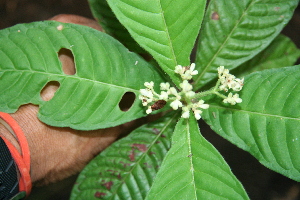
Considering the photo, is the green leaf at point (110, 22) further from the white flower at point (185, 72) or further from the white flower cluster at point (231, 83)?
the white flower cluster at point (231, 83)

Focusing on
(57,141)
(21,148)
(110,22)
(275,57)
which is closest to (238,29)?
(275,57)

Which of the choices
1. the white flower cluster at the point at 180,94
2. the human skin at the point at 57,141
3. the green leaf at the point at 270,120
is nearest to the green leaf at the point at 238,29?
the green leaf at the point at 270,120

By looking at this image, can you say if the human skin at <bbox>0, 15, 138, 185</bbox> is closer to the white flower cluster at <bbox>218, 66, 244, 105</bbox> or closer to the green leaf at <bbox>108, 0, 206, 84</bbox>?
the green leaf at <bbox>108, 0, 206, 84</bbox>

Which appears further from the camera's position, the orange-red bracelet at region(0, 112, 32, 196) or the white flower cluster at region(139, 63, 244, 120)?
the orange-red bracelet at region(0, 112, 32, 196)

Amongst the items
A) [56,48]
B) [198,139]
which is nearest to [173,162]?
[198,139]

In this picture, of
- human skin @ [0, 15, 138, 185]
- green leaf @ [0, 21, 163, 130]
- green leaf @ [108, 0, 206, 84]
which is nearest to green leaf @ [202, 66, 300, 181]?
green leaf @ [108, 0, 206, 84]
